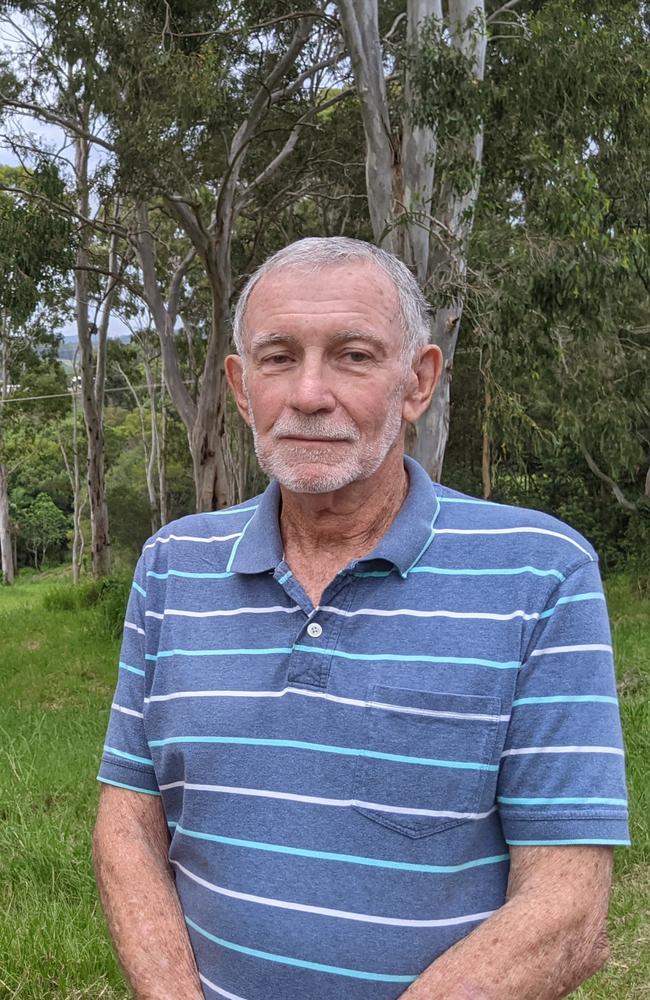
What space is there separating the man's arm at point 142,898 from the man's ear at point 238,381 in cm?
70

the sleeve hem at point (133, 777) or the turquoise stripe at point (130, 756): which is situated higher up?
the turquoise stripe at point (130, 756)

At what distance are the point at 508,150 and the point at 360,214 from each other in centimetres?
436

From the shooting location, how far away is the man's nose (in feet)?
5.40

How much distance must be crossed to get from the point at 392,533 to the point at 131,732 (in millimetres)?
565

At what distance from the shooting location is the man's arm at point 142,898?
1.56 metres

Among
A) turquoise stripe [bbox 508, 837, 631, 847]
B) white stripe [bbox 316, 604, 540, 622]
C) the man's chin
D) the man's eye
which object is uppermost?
the man's eye

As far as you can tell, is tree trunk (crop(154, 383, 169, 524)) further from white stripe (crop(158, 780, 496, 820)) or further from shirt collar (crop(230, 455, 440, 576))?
white stripe (crop(158, 780, 496, 820))

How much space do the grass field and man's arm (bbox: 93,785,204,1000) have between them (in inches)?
60.4

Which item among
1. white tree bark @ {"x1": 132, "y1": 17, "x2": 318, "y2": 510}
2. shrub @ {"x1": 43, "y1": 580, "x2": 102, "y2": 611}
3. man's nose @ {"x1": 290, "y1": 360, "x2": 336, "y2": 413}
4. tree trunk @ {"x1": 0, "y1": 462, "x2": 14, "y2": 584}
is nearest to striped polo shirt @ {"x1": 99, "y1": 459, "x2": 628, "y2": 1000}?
man's nose @ {"x1": 290, "y1": 360, "x2": 336, "y2": 413}

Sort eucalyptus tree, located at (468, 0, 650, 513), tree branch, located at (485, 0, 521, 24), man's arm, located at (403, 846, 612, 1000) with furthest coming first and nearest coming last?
tree branch, located at (485, 0, 521, 24), eucalyptus tree, located at (468, 0, 650, 513), man's arm, located at (403, 846, 612, 1000)

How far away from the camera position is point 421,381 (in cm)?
180

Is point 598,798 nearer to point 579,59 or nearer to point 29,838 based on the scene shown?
point 29,838

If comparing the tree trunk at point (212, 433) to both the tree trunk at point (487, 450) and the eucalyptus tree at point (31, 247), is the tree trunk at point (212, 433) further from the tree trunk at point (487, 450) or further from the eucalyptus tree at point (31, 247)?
A: the tree trunk at point (487, 450)

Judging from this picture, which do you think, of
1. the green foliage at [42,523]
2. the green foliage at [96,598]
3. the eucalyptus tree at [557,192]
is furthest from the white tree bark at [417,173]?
the green foliage at [42,523]
